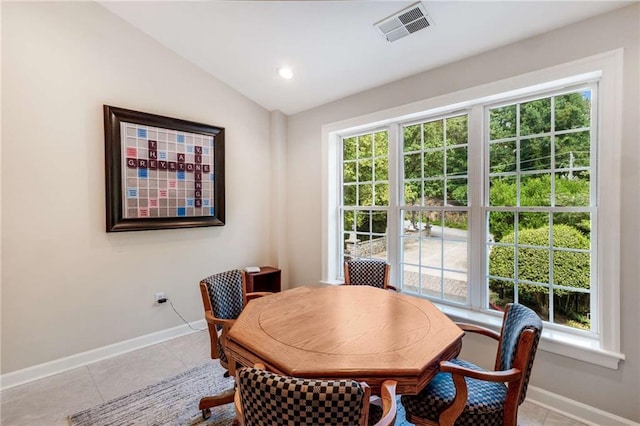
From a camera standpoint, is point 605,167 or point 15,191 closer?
point 605,167

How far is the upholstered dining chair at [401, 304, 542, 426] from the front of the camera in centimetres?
139

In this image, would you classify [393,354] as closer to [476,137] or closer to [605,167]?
[605,167]

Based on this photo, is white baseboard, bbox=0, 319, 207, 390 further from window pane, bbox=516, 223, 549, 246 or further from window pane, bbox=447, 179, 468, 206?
window pane, bbox=516, 223, 549, 246

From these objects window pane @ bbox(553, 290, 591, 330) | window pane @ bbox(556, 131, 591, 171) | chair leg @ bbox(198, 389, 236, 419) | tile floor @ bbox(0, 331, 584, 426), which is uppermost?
window pane @ bbox(556, 131, 591, 171)

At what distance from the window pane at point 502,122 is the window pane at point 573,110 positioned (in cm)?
29

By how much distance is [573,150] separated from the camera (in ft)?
7.28

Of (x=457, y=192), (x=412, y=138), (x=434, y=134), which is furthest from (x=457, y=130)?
(x=457, y=192)

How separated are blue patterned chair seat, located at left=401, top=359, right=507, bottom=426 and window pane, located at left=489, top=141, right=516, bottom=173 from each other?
1.68 m

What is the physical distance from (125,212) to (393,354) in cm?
276

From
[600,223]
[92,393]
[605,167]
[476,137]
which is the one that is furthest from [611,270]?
[92,393]

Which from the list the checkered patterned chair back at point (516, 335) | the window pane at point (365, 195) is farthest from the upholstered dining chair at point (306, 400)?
the window pane at point (365, 195)

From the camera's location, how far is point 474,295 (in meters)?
2.67

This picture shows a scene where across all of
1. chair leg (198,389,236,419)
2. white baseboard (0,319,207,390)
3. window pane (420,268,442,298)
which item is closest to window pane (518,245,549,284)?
window pane (420,268,442,298)

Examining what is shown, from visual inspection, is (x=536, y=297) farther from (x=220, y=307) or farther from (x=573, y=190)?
(x=220, y=307)
